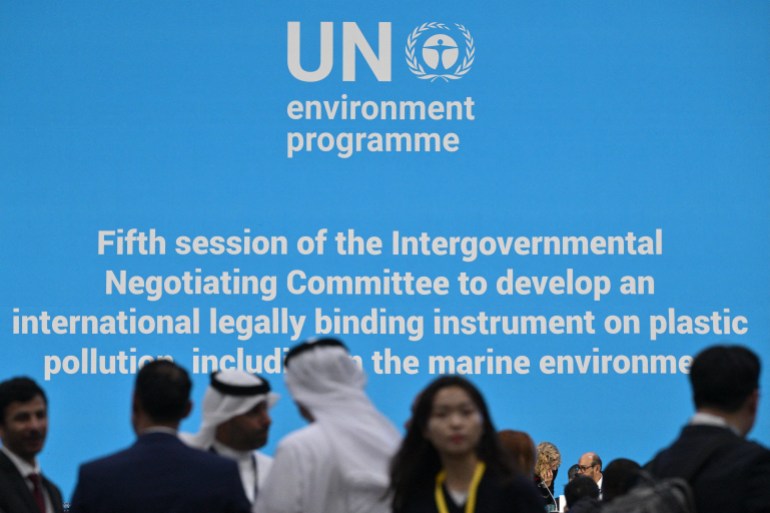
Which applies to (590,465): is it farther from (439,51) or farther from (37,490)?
(37,490)

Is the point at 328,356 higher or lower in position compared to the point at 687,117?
lower

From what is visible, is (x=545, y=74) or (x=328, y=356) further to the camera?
(x=545, y=74)

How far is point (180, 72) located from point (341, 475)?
197 inches

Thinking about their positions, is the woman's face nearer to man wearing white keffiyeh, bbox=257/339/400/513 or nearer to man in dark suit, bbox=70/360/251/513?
man wearing white keffiyeh, bbox=257/339/400/513

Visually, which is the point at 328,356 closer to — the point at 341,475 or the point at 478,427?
the point at 341,475

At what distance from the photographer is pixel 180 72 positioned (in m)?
7.76

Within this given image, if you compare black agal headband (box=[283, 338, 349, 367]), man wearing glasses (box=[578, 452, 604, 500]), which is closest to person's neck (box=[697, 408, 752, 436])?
black agal headband (box=[283, 338, 349, 367])

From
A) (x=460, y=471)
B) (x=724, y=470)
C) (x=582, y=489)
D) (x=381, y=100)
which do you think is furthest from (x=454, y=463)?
(x=381, y=100)

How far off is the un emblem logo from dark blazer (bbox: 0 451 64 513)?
4.49 meters

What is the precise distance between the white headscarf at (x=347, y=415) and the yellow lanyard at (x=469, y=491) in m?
0.29

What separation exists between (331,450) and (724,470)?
37.4 inches

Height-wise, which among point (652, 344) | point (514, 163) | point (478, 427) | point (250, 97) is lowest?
point (478, 427)

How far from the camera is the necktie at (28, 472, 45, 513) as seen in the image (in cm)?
371

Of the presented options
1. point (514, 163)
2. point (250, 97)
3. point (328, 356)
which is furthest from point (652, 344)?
point (328, 356)
